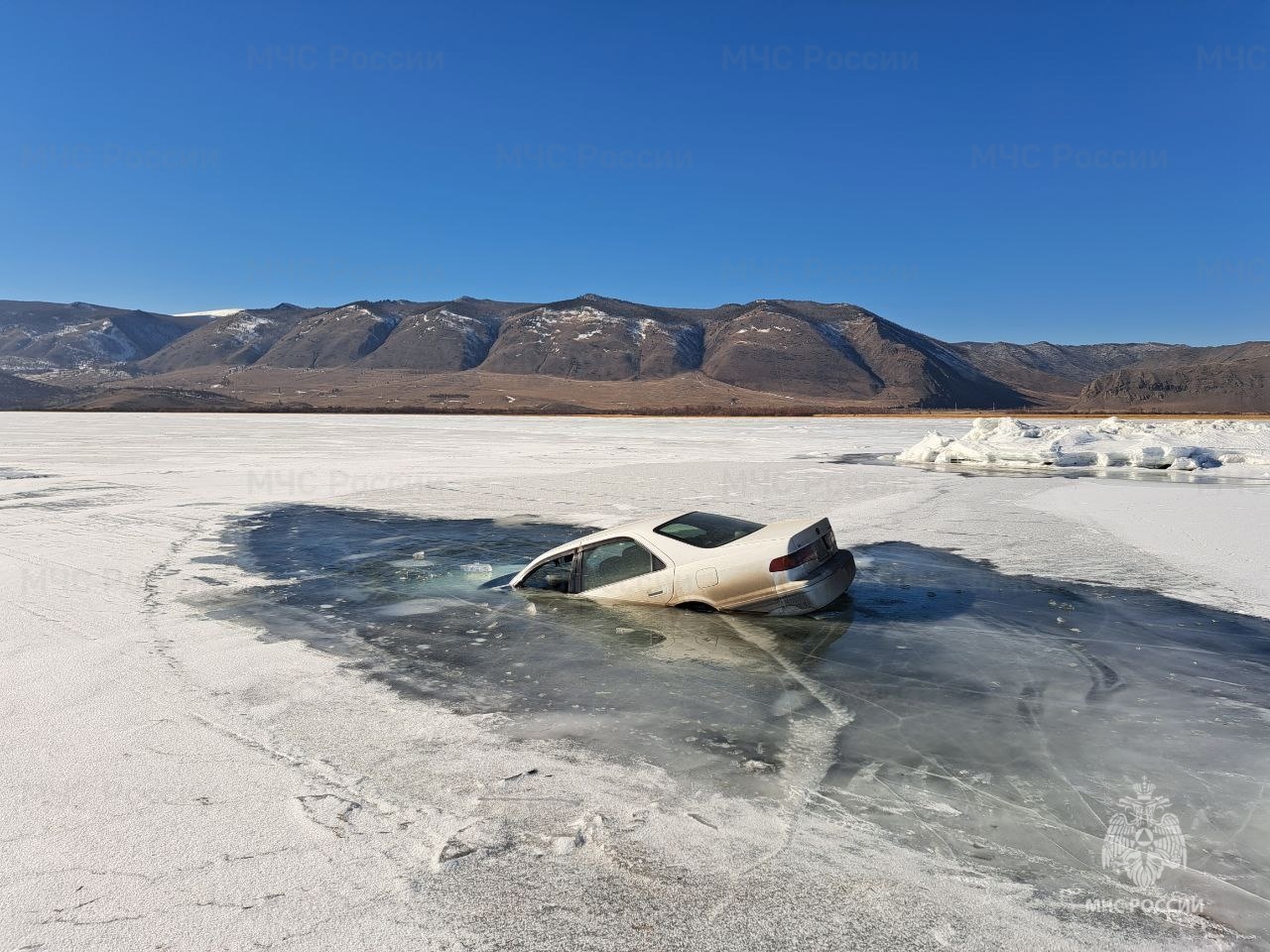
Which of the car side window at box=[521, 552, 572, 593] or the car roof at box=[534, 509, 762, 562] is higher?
the car roof at box=[534, 509, 762, 562]

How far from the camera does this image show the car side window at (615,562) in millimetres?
8234

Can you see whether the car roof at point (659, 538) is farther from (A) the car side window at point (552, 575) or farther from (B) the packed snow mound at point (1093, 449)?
(B) the packed snow mound at point (1093, 449)

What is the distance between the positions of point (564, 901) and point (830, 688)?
3242 millimetres

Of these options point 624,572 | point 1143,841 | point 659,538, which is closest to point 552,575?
point 624,572

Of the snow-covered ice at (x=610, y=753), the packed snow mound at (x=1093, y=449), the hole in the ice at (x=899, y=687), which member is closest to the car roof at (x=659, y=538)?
the hole in the ice at (x=899, y=687)

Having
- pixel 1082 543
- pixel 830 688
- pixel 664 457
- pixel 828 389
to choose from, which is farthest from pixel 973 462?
pixel 828 389

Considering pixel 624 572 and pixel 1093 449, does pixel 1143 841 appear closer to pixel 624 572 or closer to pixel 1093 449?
pixel 624 572

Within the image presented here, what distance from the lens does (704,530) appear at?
8.23 meters

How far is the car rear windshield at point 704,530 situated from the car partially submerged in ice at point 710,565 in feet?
0.03

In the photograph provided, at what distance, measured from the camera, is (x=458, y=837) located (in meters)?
4.05

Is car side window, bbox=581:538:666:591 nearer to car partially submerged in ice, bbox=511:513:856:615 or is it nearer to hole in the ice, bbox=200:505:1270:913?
car partially submerged in ice, bbox=511:513:856:615

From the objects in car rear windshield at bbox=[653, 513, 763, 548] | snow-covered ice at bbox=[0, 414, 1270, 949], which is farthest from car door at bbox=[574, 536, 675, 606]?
snow-covered ice at bbox=[0, 414, 1270, 949]

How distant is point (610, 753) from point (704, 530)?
3.48 metres

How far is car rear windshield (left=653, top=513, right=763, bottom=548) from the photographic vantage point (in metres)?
8.02
